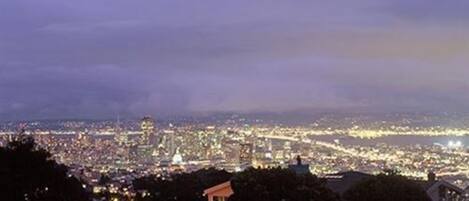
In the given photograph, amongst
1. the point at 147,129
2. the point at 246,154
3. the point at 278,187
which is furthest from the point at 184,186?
the point at 147,129

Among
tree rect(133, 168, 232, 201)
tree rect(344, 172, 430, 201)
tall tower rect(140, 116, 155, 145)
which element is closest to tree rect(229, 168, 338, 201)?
tree rect(344, 172, 430, 201)

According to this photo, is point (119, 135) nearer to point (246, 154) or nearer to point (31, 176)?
point (246, 154)

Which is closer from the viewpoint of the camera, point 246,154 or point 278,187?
point 278,187

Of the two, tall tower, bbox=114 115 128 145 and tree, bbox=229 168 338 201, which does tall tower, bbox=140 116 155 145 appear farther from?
tree, bbox=229 168 338 201

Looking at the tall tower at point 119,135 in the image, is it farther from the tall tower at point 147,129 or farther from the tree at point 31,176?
the tree at point 31,176

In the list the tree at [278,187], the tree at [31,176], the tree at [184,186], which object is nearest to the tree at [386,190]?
the tree at [278,187]
